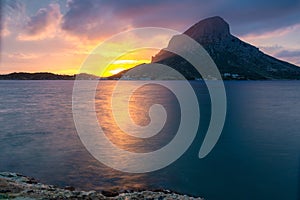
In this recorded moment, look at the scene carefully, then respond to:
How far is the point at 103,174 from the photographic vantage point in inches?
1066

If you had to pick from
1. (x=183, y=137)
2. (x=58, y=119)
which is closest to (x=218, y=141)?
(x=183, y=137)

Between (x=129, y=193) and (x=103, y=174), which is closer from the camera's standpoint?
(x=129, y=193)

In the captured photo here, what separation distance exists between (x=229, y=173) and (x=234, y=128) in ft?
84.4

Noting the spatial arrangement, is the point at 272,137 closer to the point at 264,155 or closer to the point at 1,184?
the point at 264,155

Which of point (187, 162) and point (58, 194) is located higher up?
point (58, 194)

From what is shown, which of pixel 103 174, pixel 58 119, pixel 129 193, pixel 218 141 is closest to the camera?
pixel 129 193

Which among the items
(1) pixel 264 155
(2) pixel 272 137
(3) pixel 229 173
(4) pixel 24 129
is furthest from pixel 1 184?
(2) pixel 272 137

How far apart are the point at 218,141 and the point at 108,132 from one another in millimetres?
18477

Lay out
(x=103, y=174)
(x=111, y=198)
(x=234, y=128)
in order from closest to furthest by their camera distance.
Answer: (x=111, y=198) → (x=103, y=174) → (x=234, y=128)

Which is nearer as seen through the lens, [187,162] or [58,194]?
[58,194]

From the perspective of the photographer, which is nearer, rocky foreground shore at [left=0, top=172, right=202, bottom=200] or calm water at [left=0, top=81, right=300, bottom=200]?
rocky foreground shore at [left=0, top=172, right=202, bottom=200]

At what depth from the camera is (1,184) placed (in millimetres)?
20422

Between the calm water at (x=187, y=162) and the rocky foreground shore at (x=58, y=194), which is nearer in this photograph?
the rocky foreground shore at (x=58, y=194)

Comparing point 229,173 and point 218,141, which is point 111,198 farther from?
point 218,141
